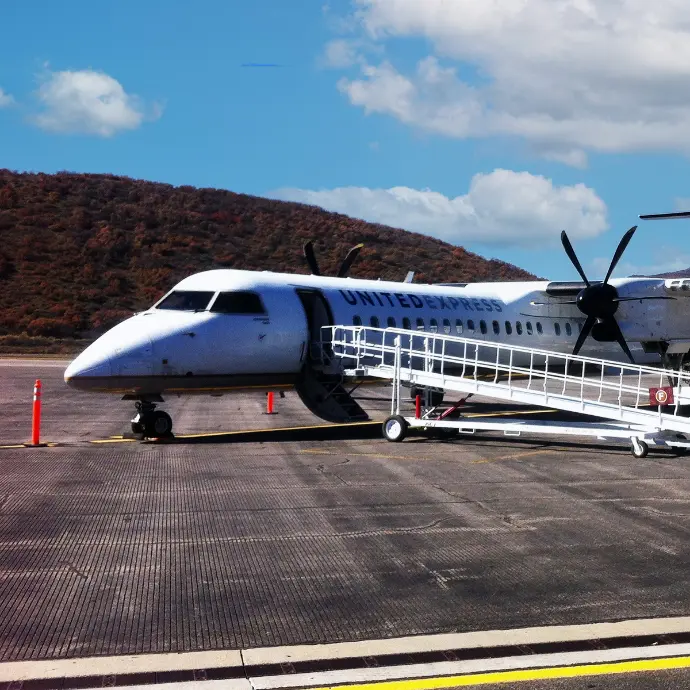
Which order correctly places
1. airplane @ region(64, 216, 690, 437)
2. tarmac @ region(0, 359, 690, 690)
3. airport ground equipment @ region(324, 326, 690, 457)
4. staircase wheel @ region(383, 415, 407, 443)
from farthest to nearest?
staircase wheel @ region(383, 415, 407, 443) → airplane @ region(64, 216, 690, 437) → airport ground equipment @ region(324, 326, 690, 457) → tarmac @ region(0, 359, 690, 690)

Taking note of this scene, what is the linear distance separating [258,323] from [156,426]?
2.94m

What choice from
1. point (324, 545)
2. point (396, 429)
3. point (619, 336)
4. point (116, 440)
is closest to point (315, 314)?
point (396, 429)

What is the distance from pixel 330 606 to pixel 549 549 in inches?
110

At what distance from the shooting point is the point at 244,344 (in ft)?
61.0

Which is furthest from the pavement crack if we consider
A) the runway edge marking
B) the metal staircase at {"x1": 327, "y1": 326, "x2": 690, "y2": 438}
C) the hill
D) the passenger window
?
the hill

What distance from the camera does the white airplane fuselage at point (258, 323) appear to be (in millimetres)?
17000

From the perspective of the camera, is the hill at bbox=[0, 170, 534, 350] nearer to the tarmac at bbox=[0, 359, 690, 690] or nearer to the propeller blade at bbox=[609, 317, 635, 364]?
the propeller blade at bbox=[609, 317, 635, 364]

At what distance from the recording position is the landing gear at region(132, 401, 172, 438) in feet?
58.4

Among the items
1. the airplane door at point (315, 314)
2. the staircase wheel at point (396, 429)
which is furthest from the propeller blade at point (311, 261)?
the staircase wheel at point (396, 429)

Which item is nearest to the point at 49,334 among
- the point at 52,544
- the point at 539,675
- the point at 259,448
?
the point at 259,448

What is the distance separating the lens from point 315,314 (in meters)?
20.5

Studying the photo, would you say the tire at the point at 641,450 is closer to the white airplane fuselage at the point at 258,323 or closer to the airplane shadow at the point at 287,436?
the airplane shadow at the point at 287,436

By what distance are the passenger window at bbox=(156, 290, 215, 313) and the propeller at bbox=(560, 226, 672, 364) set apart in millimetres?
11393

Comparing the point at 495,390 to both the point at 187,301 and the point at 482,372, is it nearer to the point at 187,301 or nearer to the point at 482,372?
the point at 187,301
